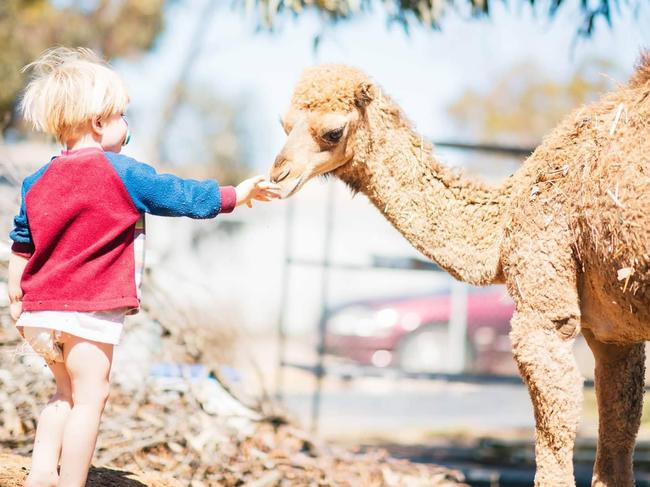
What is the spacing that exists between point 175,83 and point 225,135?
4.83 meters

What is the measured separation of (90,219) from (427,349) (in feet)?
35.5

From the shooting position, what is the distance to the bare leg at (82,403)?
11.4 feet

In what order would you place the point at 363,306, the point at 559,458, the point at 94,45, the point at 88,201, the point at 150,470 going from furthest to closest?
the point at 94,45
the point at 363,306
the point at 150,470
the point at 559,458
the point at 88,201

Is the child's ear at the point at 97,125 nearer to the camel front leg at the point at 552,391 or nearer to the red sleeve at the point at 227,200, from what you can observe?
the red sleeve at the point at 227,200

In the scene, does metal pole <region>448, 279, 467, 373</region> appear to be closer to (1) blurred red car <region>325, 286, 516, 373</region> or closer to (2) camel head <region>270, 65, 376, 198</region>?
(1) blurred red car <region>325, 286, 516, 373</region>

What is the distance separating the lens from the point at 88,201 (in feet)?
11.5

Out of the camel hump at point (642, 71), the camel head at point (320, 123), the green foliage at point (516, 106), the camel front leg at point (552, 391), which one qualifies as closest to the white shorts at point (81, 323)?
the camel head at point (320, 123)

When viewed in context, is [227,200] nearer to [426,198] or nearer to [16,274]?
[16,274]

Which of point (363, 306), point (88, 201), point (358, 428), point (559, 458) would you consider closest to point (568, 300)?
point (559, 458)

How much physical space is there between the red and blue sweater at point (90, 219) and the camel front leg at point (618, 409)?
2065mm

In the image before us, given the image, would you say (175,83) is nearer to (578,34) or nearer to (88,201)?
(578,34)

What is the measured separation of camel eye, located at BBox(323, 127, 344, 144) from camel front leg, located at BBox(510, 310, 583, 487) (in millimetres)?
1194

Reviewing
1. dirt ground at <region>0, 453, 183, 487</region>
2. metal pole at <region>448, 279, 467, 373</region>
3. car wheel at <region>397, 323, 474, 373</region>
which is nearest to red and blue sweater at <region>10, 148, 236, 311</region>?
dirt ground at <region>0, 453, 183, 487</region>

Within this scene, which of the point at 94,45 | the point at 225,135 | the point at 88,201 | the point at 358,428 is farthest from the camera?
the point at 225,135
